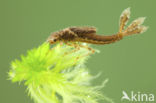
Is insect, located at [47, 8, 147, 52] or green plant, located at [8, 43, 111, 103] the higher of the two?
insect, located at [47, 8, 147, 52]

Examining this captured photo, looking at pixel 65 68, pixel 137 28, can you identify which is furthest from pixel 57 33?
pixel 137 28

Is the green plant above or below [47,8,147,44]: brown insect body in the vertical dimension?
below

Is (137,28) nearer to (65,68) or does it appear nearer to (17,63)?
(65,68)

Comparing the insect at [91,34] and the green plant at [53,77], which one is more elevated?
the insect at [91,34]

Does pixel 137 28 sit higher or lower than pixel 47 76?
higher

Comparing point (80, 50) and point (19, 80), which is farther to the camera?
point (80, 50)
